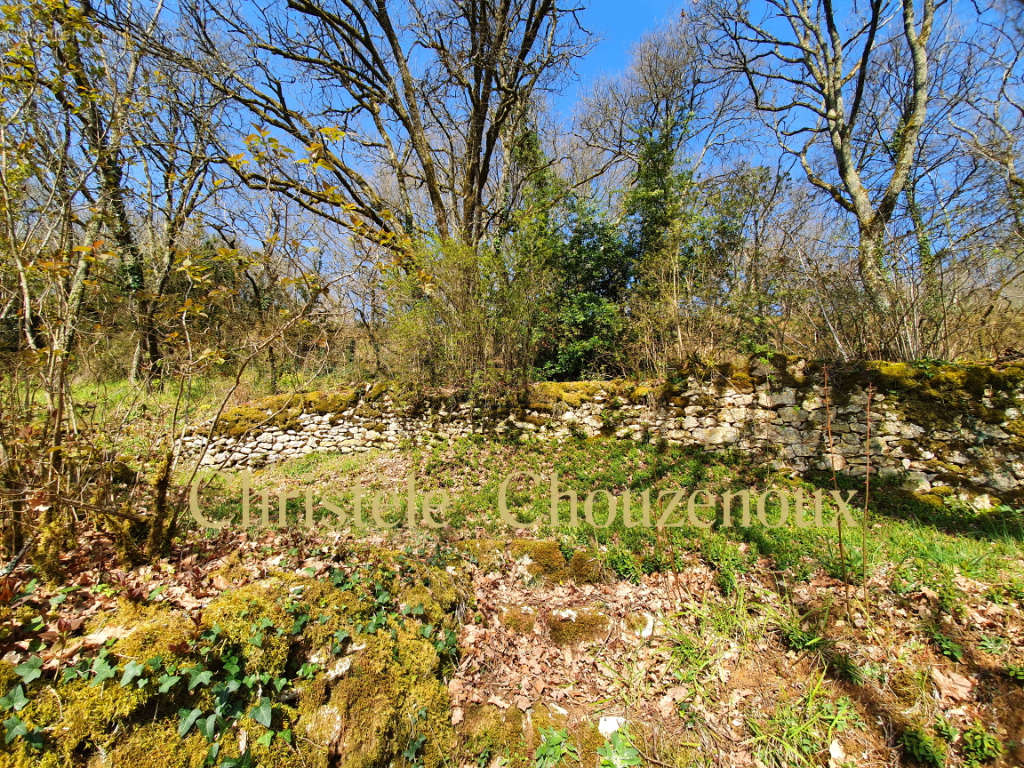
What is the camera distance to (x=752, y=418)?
19.3 feet

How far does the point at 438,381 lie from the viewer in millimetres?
7504

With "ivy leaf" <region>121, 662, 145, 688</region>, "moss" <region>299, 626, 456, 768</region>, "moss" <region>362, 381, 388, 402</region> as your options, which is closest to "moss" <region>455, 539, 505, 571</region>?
"moss" <region>299, 626, 456, 768</region>

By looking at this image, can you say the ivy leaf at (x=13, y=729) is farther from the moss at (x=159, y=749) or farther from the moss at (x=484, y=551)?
the moss at (x=484, y=551)

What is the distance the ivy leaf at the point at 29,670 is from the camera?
1437 millimetres

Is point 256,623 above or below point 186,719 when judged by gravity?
above

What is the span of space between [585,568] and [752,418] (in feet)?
13.6

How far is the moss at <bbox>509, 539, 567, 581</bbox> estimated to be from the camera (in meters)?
3.39

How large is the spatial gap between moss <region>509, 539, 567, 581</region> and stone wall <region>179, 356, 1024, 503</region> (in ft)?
8.03

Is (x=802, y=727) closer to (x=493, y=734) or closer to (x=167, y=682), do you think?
(x=493, y=734)

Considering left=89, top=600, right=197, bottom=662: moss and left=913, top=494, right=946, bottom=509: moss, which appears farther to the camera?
left=913, top=494, right=946, bottom=509: moss

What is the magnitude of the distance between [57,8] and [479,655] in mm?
5426

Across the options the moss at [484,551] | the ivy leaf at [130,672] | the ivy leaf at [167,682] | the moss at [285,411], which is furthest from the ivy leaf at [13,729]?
the moss at [285,411]

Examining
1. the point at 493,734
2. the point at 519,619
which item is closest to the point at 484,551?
the point at 519,619

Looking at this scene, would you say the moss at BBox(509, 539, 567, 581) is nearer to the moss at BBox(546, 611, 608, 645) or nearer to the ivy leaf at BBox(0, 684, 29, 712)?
the moss at BBox(546, 611, 608, 645)
